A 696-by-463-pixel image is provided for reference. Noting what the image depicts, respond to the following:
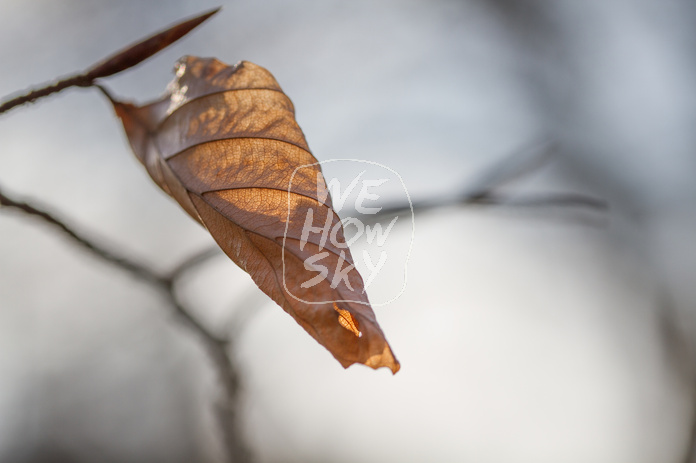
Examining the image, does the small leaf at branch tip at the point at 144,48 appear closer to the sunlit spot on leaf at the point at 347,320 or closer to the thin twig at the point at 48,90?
the thin twig at the point at 48,90

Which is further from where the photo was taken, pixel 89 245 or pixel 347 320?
pixel 89 245

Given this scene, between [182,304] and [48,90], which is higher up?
[48,90]

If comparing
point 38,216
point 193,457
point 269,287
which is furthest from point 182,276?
point 193,457

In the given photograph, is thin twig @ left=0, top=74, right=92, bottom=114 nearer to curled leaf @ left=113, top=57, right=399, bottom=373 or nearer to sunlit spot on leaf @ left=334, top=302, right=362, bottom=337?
curled leaf @ left=113, top=57, right=399, bottom=373

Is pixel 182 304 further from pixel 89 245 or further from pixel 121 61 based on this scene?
pixel 121 61

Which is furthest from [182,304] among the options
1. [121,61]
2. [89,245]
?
[121,61]

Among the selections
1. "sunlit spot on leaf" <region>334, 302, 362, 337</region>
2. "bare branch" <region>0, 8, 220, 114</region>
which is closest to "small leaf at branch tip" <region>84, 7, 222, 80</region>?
"bare branch" <region>0, 8, 220, 114</region>
